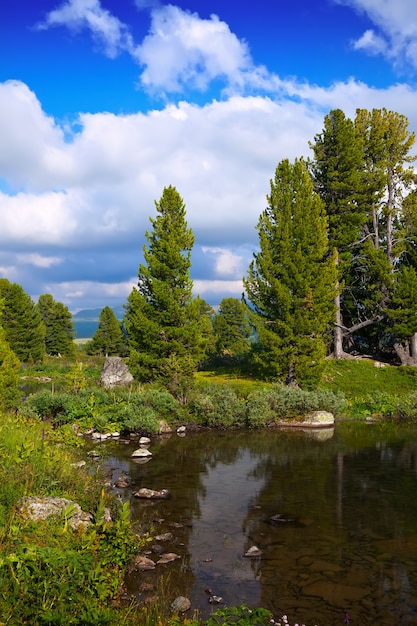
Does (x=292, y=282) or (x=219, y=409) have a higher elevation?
(x=292, y=282)

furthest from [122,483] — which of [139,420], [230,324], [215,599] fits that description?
[230,324]

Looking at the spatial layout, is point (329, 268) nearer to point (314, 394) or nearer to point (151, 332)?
point (314, 394)

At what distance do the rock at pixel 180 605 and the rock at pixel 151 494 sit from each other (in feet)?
20.7

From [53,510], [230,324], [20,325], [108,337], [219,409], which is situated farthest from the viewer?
[108,337]

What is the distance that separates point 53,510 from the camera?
935cm

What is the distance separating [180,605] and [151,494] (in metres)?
6.59

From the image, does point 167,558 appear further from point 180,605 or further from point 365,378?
point 365,378

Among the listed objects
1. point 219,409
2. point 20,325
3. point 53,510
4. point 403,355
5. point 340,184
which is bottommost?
point 219,409

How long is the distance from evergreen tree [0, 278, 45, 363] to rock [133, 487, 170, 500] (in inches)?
2127

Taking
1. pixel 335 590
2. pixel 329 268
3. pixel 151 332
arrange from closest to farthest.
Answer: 1. pixel 335 590
2. pixel 151 332
3. pixel 329 268

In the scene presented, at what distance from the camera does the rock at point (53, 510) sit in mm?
8844

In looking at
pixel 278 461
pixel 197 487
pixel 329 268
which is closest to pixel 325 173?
pixel 329 268

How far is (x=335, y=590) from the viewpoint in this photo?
9.16m

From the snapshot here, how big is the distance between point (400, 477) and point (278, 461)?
15.9 ft
